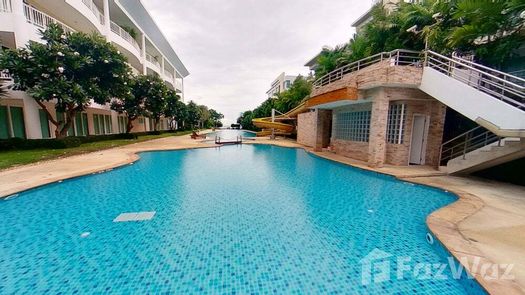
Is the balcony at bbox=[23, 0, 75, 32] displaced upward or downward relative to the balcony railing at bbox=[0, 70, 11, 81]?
upward

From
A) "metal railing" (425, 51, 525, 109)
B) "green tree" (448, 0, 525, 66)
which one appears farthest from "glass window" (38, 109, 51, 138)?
"green tree" (448, 0, 525, 66)

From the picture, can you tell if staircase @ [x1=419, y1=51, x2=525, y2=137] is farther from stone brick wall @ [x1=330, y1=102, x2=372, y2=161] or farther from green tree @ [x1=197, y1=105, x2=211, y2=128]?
green tree @ [x1=197, y1=105, x2=211, y2=128]

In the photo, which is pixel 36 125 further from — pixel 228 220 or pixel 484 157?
pixel 484 157

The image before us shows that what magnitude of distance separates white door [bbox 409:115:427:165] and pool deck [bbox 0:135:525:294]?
105 centimetres

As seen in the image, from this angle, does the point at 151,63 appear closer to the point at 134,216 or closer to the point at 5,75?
the point at 5,75

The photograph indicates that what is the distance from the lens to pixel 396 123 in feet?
32.1

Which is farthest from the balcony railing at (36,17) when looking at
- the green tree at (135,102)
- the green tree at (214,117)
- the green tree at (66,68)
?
the green tree at (214,117)

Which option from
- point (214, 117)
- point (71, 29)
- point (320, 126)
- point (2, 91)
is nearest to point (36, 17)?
point (71, 29)

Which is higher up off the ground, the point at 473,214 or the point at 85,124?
the point at 85,124

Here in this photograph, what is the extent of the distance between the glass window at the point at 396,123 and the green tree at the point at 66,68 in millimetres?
16167

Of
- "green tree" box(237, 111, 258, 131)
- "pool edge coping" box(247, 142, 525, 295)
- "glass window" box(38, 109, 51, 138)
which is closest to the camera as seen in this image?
"pool edge coping" box(247, 142, 525, 295)

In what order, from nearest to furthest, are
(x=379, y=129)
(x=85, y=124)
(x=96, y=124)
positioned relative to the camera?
(x=379, y=129) < (x=85, y=124) < (x=96, y=124)

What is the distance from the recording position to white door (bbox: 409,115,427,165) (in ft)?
31.6

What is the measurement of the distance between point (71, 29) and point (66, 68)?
6691 millimetres
